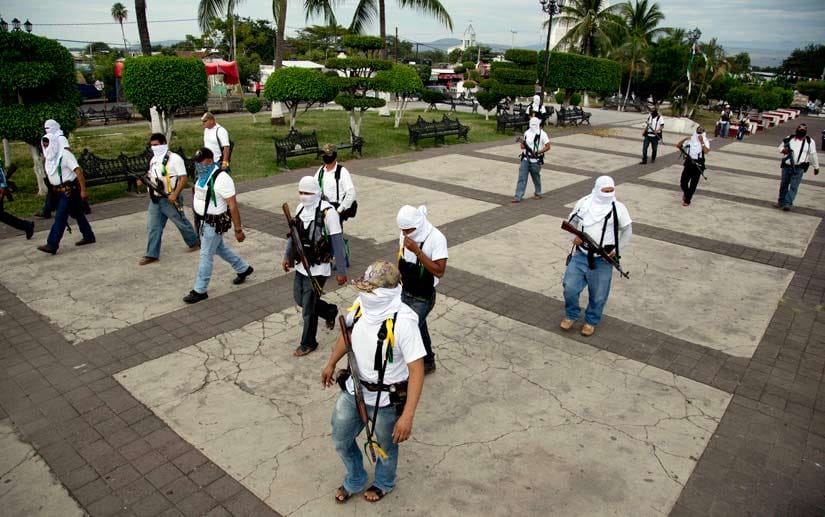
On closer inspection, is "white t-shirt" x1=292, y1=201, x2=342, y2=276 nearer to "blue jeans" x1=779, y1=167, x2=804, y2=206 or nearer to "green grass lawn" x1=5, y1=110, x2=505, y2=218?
"green grass lawn" x1=5, y1=110, x2=505, y2=218

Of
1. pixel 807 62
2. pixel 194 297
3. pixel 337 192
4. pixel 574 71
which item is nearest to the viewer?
pixel 194 297

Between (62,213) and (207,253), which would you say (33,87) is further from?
(207,253)

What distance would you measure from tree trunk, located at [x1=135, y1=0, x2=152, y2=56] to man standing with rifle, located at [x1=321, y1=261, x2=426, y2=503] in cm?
1560

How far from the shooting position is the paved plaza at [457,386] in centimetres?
375

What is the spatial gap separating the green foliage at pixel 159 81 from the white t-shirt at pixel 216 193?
800 cm

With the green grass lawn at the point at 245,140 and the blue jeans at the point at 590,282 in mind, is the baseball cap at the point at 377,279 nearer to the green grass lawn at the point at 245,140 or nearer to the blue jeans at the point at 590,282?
the blue jeans at the point at 590,282

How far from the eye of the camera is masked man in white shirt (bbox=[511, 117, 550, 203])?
1048 centimetres

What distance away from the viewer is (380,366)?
3.07 metres

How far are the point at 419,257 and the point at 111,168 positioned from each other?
30.7 ft

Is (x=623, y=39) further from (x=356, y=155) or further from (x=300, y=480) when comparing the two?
(x=300, y=480)

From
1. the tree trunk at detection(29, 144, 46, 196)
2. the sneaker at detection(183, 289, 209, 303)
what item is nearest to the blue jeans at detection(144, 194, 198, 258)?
the sneaker at detection(183, 289, 209, 303)

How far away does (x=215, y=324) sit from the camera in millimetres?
5988

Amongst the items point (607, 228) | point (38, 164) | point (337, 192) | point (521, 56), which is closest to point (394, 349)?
point (607, 228)

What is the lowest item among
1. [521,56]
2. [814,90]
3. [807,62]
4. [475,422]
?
[475,422]
